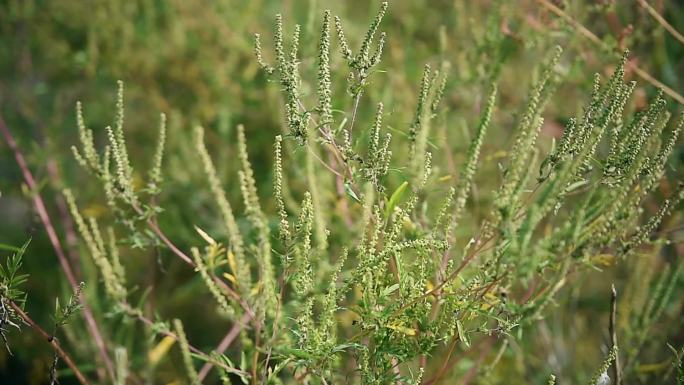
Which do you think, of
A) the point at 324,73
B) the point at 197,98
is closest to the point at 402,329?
the point at 324,73

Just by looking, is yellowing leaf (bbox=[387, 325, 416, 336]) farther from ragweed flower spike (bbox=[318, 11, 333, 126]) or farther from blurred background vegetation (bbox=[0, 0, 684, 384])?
blurred background vegetation (bbox=[0, 0, 684, 384])

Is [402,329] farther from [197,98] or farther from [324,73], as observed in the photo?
[197,98]

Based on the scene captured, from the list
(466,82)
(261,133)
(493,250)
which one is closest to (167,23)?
(261,133)

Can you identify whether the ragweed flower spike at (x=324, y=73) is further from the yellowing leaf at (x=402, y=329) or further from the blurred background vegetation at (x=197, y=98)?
the blurred background vegetation at (x=197, y=98)

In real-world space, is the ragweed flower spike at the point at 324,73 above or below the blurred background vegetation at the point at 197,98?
above

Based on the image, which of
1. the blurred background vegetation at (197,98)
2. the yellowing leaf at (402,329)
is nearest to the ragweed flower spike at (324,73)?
the yellowing leaf at (402,329)

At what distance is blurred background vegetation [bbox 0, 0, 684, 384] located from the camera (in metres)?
2.12

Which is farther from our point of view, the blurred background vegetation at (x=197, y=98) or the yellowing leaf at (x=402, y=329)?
the blurred background vegetation at (x=197, y=98)

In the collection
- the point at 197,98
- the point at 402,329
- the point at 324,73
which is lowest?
the point at 197,98

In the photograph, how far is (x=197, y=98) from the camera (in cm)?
271

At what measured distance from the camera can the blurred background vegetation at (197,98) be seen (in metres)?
2.12

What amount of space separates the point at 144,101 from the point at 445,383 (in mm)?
1640

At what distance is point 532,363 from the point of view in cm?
206

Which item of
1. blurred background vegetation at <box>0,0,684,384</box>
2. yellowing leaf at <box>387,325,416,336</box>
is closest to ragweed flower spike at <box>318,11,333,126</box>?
yellowing leaf at <box>387,325,416,336</box>
